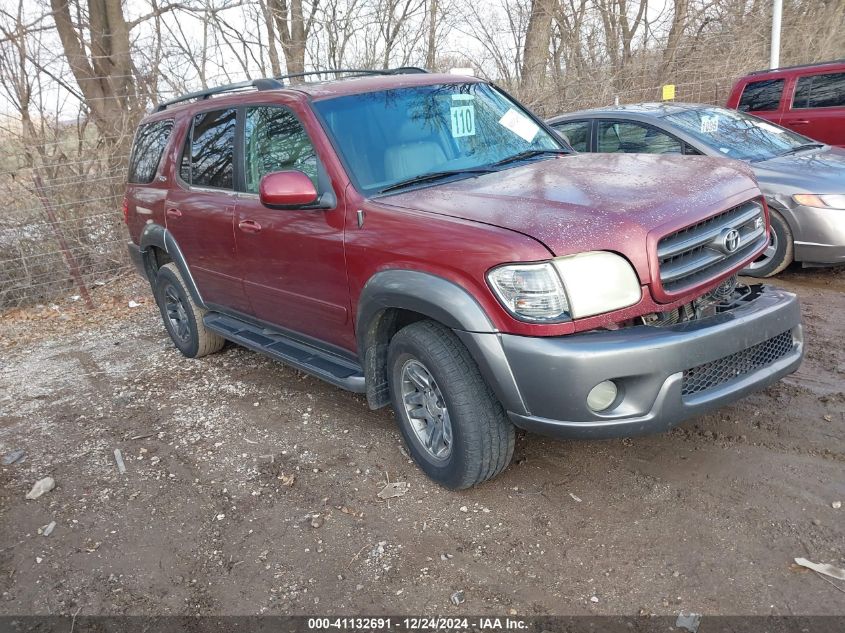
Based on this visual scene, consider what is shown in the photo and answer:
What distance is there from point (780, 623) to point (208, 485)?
2.74 m

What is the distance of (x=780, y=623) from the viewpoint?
2264mm

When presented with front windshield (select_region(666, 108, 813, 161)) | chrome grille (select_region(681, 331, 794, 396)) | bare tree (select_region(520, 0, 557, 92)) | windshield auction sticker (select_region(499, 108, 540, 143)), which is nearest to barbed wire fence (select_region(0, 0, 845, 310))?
windshield auction sticker (select_region(499, 108, 540, 143))

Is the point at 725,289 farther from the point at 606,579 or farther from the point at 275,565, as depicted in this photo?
the point at 275,565

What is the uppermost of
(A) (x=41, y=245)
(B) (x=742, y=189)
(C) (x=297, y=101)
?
(C) (x=297, y=101)

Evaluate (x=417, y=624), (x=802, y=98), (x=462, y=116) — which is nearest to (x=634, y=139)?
(x=462, y=116)

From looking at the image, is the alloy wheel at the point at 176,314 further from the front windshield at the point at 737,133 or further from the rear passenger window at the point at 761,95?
the rear passenger window at the point at 761,95

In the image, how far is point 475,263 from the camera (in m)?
2.66

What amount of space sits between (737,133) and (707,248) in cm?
403

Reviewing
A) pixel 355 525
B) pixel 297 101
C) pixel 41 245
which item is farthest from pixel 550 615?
pixel 41 245

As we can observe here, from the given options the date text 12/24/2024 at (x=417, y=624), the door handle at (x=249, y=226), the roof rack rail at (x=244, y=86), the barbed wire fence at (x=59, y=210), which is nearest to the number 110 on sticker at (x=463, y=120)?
the roof rack rail at (x=244, y=86)

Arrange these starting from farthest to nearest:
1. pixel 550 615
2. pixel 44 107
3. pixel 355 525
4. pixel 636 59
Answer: pixel 636 59 < pixel 44 107 < pixel 355 525 < pixel 550 615

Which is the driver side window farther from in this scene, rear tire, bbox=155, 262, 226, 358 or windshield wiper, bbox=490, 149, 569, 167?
rear tire, bbox=155, 262, 226, 358

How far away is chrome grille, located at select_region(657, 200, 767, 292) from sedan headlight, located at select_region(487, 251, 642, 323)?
196 millimetres

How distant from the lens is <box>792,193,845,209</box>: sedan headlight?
→ 531 centimetres
